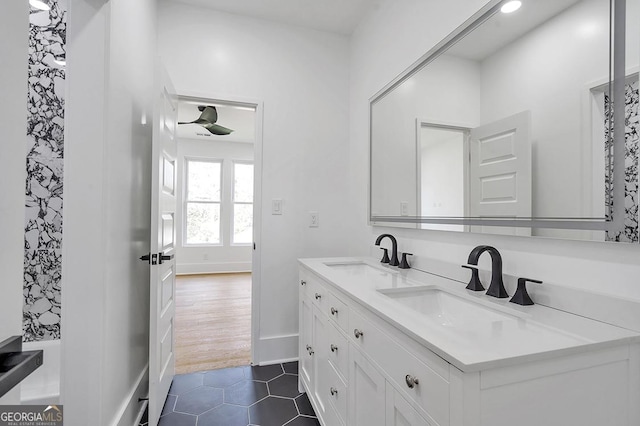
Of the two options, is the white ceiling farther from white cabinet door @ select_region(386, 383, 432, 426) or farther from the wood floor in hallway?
the wood floor in hallway

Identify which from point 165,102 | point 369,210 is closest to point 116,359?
point 165,102

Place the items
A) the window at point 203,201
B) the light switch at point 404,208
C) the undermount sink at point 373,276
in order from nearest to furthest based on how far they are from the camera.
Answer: the undermount sink at point 373,276 → the light switch at point 404,208 → the window at point 203,201

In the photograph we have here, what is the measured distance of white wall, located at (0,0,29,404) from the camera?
527 mm

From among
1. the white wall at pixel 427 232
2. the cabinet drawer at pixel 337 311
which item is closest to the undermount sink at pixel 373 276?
the cabinet drawer at pixel 337 311

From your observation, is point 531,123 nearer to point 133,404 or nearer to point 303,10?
point 303,10

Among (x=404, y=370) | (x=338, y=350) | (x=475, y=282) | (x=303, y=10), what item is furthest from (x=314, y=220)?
(x=404, y=370)

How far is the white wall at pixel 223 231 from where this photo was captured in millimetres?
5938

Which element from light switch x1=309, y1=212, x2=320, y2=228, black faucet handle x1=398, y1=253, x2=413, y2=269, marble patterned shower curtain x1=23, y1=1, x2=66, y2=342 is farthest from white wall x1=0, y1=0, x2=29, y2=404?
light switch x1=309, y1=212, x2=320, y2=228

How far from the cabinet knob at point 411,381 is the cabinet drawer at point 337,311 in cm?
45

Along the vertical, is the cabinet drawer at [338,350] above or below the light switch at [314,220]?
below

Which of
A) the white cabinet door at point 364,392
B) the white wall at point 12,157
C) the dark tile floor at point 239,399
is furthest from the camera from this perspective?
the dark tile floor at point 239,399

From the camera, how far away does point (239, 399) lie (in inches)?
75.0

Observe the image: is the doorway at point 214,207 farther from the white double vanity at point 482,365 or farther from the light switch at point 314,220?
the white double vanity at point 482,365

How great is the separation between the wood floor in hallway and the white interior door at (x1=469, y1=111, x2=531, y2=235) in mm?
2117
